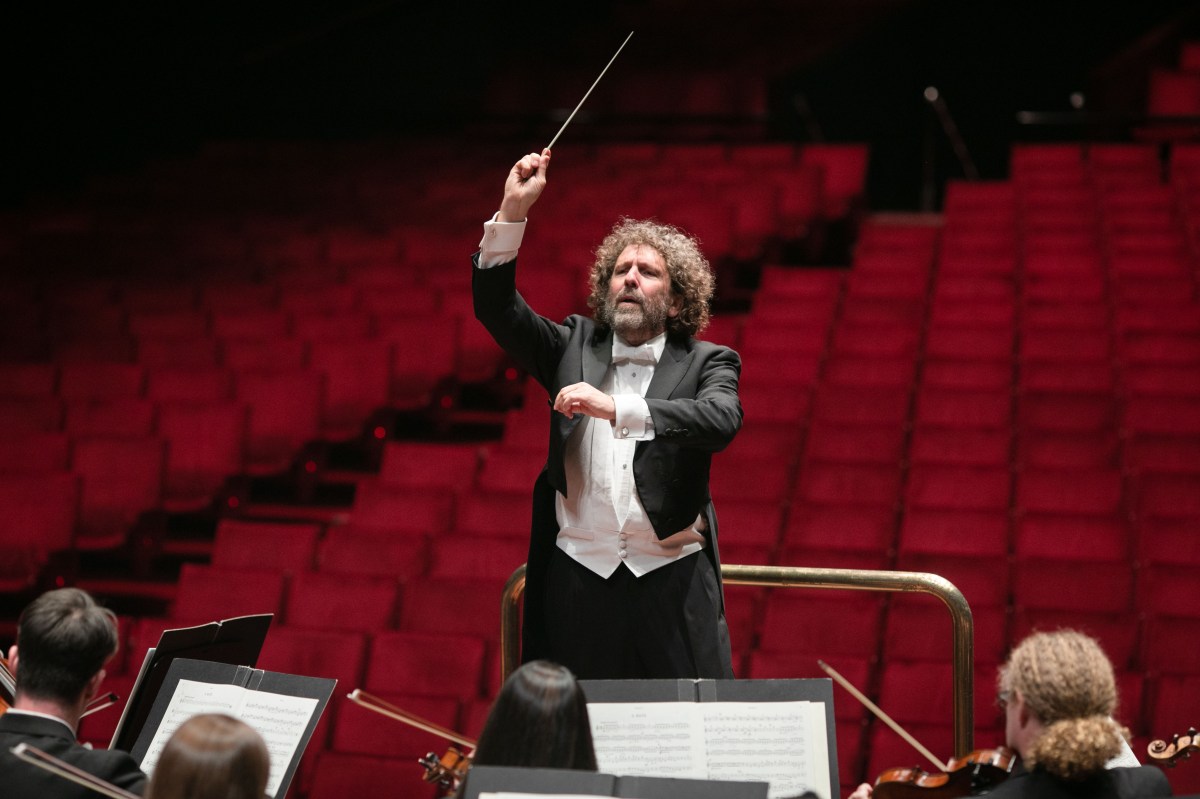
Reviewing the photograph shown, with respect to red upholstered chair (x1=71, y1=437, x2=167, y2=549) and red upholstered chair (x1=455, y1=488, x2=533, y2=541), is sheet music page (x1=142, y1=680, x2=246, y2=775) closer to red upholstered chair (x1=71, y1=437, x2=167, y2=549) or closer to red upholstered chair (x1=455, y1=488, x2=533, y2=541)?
red upholstered chair (x1=455, y1=488, x2=533, y2=541)

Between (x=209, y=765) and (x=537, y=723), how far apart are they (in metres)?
0.25

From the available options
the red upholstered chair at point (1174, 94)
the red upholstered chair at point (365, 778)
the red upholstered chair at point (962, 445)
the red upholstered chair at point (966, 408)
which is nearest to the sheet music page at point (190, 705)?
the red upholstered chair at point (365, 778)

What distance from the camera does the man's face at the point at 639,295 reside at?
133 centimetres

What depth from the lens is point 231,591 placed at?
7.84 ft

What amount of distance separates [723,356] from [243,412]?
194 centimetres

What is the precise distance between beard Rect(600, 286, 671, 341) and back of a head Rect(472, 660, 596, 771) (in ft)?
1.48

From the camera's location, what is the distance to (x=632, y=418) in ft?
3.90

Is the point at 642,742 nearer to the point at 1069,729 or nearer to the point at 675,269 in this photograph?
the point at 1069,729

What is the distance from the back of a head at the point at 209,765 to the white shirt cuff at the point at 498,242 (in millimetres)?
546

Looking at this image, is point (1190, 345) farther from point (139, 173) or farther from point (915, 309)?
point (139, 173)

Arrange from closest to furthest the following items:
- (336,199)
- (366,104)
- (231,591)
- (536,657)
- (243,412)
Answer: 1. (536,657)
2. (231,591)
3. (243,412)
4. (336,199)
5. (366,104)

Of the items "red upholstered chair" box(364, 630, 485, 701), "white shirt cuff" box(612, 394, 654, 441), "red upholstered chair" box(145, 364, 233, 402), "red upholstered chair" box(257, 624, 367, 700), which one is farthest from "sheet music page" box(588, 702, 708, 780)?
"red upholstered chair" box(145, 364, 233, 402)

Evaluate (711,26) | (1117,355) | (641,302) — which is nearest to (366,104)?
(711,26)

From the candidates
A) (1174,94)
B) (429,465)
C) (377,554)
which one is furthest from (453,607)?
(1174,94)
